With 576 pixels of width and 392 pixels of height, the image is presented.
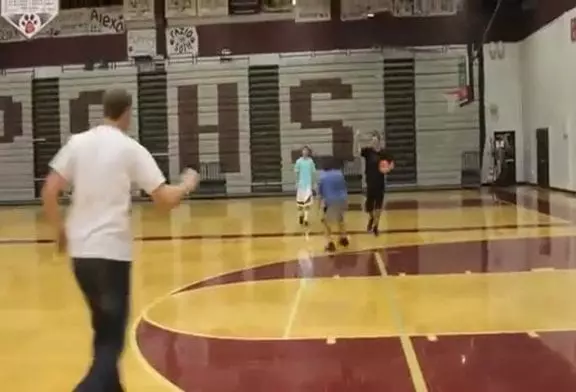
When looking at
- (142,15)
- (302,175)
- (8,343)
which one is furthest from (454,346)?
(142,15)

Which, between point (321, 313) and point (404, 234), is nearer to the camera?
point (321, 313)

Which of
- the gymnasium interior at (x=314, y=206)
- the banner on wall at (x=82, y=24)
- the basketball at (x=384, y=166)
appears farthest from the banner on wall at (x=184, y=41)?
the basketball at (x=384, y=166)

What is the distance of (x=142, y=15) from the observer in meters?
34.4

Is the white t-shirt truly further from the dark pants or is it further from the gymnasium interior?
the gymnasium interior

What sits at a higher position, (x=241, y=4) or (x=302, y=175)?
(x=241, y=4)

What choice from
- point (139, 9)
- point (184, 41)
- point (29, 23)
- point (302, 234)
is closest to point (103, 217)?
point (29, 23)

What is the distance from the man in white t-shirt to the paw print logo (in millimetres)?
12035

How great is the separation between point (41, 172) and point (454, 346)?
30.2m

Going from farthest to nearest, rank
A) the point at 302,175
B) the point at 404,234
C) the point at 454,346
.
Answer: the point at 302,175
the point at 404,234
the point at 454,346

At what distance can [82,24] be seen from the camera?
35.0 metres

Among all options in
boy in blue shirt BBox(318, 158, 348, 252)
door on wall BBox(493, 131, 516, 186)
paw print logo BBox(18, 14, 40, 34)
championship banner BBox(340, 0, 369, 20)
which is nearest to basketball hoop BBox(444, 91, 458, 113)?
door on wall BBox(493, 131, 516, 186)

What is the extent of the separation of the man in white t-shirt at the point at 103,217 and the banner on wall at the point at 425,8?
2947 cm

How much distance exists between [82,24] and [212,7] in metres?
5.23

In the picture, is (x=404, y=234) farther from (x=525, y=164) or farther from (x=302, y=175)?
(x=525, y=164)
